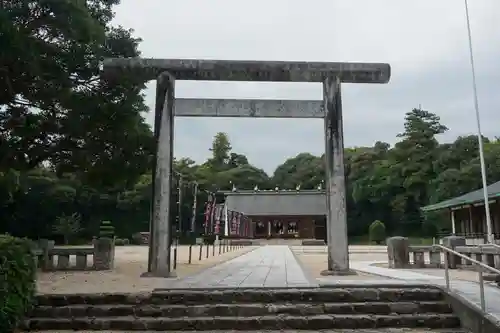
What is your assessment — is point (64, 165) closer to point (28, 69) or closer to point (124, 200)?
point (28, 69)

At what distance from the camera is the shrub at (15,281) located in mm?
5672

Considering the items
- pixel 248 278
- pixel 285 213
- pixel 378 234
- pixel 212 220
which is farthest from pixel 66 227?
pixel 248 278

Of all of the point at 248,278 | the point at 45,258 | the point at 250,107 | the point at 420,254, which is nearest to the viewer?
the point at 248,278

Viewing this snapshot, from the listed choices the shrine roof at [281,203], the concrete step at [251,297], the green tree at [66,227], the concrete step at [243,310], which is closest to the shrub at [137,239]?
the green tree at [66,227]

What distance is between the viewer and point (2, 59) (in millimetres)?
8312

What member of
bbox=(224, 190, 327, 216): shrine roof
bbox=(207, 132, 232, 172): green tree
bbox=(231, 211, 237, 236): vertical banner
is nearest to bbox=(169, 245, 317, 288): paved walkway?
bbox=(231, 211, 237, 236): vertical banner

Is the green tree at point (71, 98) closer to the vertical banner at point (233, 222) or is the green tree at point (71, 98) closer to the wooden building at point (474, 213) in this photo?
the vertical banner at point (233, 222)

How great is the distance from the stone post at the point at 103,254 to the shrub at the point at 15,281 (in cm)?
632

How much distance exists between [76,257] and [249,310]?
7.73 metres

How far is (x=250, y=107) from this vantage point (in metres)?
11.1

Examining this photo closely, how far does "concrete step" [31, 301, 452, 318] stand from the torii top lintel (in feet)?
18.5

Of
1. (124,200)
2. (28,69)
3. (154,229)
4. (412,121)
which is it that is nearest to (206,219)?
(154,229)

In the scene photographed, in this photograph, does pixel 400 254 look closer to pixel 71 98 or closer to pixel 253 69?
pixel 253 69

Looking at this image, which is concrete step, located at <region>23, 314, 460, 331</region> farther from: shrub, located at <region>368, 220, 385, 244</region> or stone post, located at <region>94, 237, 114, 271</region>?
shrub, located at <region>368, 220, 385, 244</region>
